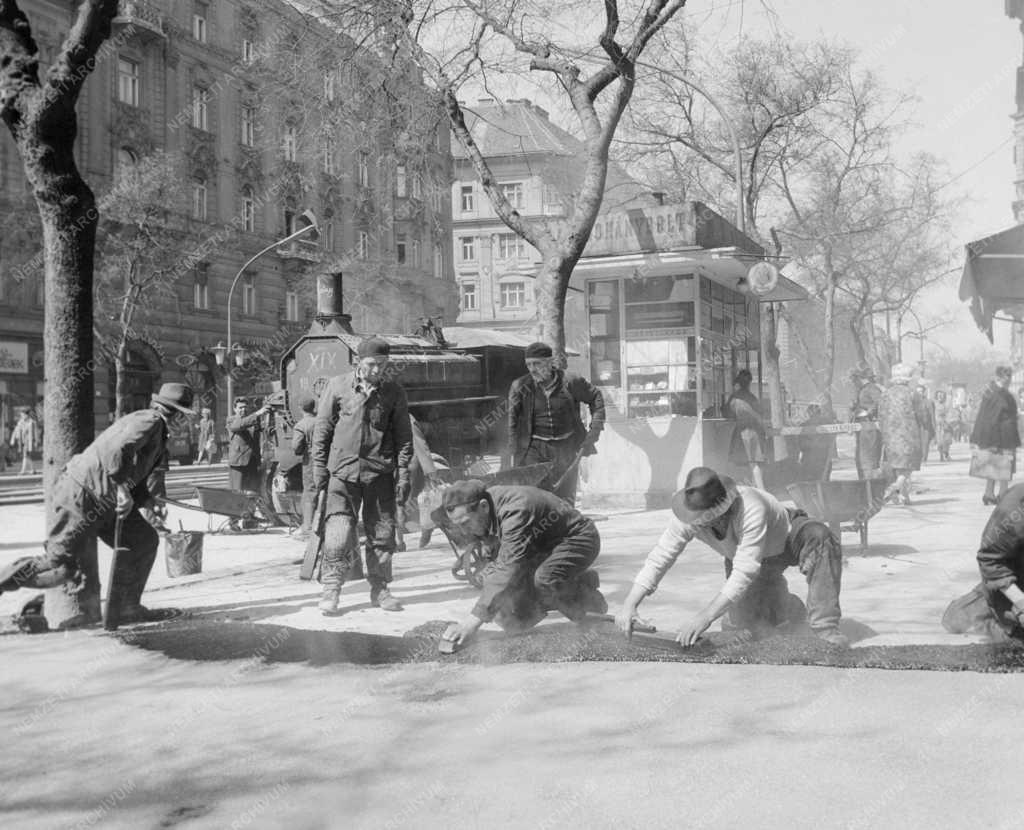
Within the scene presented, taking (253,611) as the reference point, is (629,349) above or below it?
above

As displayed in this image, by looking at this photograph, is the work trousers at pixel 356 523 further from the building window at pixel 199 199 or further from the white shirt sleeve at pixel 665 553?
the building window at pixel 199 199

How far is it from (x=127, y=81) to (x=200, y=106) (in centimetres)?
337

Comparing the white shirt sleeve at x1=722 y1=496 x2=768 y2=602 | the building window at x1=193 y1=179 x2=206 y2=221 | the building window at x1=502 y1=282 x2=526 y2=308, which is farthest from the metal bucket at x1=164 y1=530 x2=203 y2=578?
the building window at x1=502 y1=282 x2=526 y2=308

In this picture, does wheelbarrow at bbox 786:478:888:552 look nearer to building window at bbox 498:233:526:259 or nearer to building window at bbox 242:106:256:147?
building window at bbox 242:106:256:147

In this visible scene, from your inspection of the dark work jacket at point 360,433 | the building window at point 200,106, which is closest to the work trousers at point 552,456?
the dark work jacket at point 360,433

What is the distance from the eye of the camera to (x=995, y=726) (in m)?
4.27

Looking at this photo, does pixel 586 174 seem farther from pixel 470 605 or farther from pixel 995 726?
pixel 995 726

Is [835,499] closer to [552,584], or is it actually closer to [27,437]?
[552,584]

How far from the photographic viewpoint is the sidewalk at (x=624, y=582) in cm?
685

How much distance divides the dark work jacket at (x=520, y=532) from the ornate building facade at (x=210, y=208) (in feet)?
64.2

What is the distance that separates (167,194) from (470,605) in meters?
27.9

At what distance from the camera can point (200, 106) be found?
129 ft

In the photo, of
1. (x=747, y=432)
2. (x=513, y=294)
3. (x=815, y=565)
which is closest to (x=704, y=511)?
(x=815, y=565)

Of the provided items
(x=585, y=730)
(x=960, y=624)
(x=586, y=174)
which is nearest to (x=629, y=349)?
(x=586, y=174)
